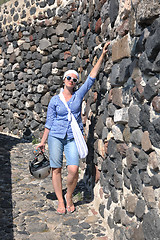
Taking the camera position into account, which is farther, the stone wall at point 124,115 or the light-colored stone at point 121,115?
the light-colored stone at point 121,115

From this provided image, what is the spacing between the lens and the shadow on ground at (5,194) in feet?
9.76

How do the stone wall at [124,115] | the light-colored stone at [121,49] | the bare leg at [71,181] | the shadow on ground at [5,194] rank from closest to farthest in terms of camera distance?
the stone wall at [124,115] → the light-colored stone at [121,49] → the shadow on ground at [5,194] → the bare leg at [71,181]

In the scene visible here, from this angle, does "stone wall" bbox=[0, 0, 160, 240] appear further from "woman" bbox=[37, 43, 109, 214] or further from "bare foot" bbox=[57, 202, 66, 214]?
"bare foot" bbox=[57, 202, 66, 214]

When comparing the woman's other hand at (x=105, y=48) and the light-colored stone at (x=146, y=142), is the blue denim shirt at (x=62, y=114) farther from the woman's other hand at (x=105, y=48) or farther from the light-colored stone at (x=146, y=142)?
the light-colored stone at (x=146, y=142)

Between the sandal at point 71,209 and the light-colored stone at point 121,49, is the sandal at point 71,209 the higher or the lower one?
the lower one

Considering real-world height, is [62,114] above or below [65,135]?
above

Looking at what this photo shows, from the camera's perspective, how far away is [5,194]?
387 cm

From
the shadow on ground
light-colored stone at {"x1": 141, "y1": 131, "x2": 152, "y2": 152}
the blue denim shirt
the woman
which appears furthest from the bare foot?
light-colored stone at {"x1": 141, "y1": 131, "x2": 152, "y2": 152}

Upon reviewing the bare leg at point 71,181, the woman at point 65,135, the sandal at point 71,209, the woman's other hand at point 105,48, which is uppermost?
the woman's other hand at point 105,48

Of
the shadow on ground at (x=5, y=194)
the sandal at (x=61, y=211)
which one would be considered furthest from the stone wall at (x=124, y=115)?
the shadow on ground at (x=5, y=194)

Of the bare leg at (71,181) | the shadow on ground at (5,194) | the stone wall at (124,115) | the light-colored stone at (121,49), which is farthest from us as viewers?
the bare leg at (71,181)

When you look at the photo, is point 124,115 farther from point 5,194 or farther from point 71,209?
point 5,194

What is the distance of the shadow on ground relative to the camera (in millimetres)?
2975

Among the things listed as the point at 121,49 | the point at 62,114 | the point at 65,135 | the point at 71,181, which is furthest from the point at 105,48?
the point at 71,181
